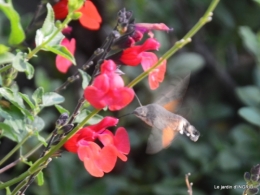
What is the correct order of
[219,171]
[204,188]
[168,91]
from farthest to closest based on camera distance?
[204,188] < [219,171] < [168,91]

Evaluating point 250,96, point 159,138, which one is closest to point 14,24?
point 159,138

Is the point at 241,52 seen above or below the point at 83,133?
below

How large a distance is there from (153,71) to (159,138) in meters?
0.20

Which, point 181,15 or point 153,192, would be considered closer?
point 153,192

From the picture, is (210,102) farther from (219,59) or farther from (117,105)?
(117,105)

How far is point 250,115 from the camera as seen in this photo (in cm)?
159

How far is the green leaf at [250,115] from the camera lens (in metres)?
1.57

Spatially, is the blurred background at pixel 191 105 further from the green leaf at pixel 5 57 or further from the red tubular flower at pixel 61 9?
the green leaf at pixel 5 57

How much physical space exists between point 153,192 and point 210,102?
1.77 ft

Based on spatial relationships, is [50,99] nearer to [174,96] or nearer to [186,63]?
[174,96]

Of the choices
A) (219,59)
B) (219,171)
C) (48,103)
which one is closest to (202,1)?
(219,59)

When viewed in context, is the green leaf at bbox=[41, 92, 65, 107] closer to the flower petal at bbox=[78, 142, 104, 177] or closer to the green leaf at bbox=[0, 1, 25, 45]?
the flower petal at bbox=[78, 142, 104, 177]

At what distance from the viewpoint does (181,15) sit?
2.21 metres

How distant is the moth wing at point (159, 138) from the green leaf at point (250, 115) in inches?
24.6
